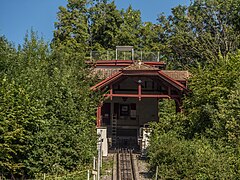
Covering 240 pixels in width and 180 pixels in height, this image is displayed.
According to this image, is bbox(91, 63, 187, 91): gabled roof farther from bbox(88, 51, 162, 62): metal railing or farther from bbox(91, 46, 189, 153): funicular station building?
bbox(88, 51, 162, 62): metal railing

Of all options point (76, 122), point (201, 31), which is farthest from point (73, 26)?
point (76, 122)

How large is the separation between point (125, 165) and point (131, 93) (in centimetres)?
727

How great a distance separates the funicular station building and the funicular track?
104cm

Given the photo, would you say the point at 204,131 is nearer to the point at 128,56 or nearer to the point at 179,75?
the point at 179,75

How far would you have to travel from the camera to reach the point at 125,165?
21422 millimetres

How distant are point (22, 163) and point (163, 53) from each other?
29.5 meters

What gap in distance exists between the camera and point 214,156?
16.9m

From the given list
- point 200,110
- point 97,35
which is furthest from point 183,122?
point 97,35

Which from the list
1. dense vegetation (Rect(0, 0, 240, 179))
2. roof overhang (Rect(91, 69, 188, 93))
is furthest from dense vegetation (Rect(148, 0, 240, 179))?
roof overhang (Rect(91, 69, 188, 93))

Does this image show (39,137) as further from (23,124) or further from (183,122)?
(183,122)

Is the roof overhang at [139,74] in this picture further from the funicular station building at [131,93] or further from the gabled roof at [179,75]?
the gabled roof at [179,75]

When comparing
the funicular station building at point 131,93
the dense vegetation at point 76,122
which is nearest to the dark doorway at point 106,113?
the funicular station building at point 131,93

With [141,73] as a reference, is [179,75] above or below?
above

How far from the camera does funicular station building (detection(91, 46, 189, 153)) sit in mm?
24562
